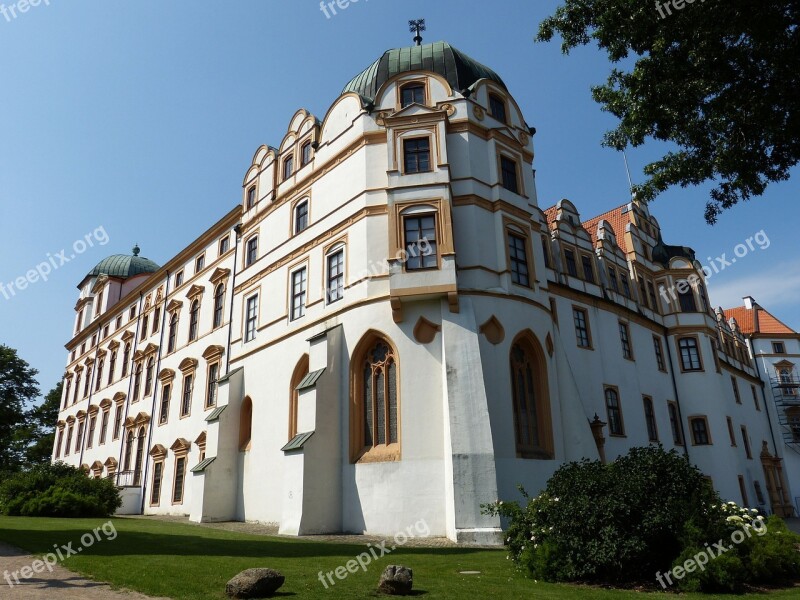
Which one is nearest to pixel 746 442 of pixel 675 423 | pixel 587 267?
pixel 675 423

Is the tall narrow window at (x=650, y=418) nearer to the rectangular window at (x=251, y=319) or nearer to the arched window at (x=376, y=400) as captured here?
the arched window at (x=376, y=400)

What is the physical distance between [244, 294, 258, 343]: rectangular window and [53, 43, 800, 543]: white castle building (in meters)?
0.16

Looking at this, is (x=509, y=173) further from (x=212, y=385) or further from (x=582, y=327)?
(x=212, y=385)

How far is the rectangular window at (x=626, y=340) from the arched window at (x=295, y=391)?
54.4ft

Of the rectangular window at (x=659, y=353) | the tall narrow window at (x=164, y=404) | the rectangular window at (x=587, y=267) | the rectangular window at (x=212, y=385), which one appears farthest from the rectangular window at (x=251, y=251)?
the rectangular window at (x=659, y=353)

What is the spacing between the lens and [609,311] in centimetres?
3044

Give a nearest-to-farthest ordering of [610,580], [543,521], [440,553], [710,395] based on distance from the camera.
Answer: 1. [610,580]
2. [543,521]
3. [440,553]
4. [710,395]

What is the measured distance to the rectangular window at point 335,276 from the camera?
2195cm

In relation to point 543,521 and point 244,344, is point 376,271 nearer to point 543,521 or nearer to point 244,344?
point 244,344

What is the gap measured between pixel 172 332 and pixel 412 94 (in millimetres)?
21466

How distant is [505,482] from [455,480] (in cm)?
175

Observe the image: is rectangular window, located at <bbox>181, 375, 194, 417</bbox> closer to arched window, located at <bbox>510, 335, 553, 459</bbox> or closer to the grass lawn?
the grass lawn

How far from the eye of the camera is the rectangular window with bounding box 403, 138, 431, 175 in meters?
21.4

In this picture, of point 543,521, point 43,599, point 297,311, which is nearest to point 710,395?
point 297,311
